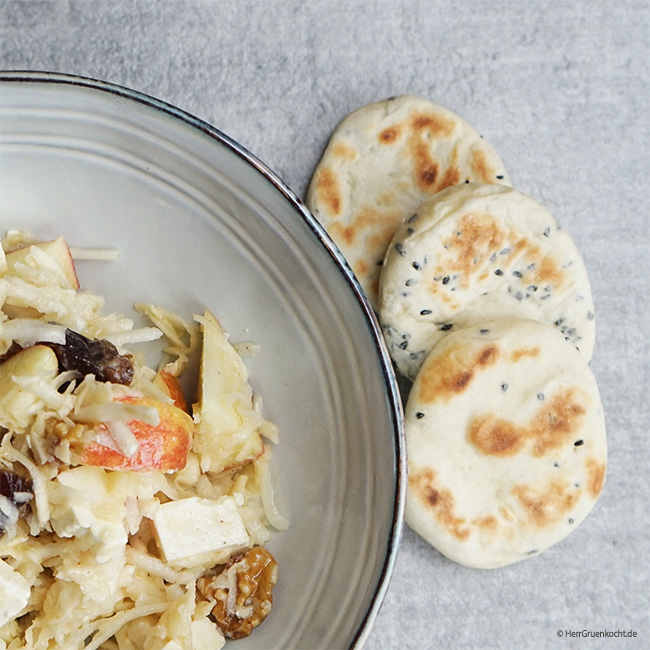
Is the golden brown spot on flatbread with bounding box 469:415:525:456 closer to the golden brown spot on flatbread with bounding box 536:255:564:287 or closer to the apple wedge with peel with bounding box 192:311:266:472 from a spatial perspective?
the golden brown spot on flatbread with bounding box 536:255:564:287

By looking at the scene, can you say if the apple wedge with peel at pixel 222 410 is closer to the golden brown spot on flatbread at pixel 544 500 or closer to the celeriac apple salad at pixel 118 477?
the celeriac apple salad at pixel 118 477

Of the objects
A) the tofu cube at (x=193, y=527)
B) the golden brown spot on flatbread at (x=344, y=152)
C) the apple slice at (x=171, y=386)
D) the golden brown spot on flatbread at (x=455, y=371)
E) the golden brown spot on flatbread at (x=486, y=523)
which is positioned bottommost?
the golden brown spot on flatbread at (x=486, y=523)

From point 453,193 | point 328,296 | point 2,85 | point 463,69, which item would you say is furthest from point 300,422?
point 463,69

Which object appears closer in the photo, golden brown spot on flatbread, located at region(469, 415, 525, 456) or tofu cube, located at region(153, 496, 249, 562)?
tofu cube, located at region(153, 496, 249, 562)

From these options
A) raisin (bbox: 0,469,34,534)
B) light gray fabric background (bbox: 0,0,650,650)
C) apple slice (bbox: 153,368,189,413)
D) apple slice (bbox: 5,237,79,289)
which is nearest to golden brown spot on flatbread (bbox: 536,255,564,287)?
light gray fabric background (bbox: 0,0,650,650)

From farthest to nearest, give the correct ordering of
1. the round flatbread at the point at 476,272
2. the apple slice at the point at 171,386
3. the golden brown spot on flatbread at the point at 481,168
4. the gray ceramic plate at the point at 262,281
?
the golden brown spot on flatbread at the point at 481,168, the round flatbread at the point at 476,272, the apple slice at the point at 171,386, the gray ceramic plate at the point at 262,281

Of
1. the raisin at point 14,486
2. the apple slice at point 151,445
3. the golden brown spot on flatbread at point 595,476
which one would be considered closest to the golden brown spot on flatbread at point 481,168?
the golden brown spot on flatbread at point 595,476
